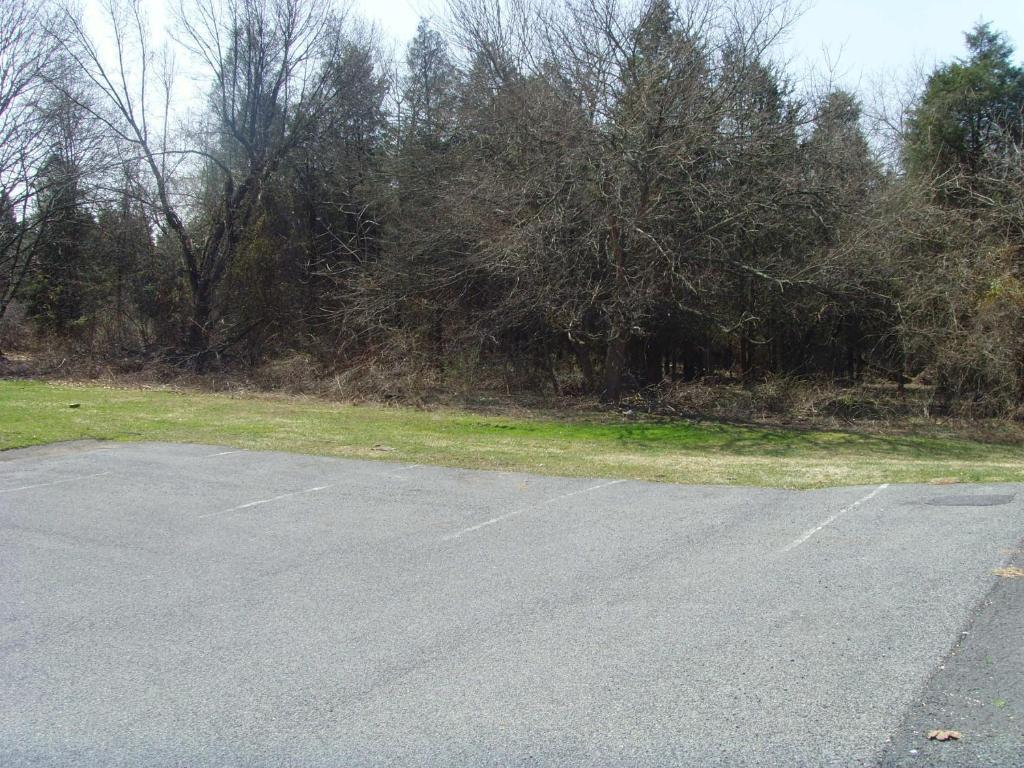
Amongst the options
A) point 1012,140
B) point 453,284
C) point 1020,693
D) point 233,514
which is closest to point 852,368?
point 1012,140

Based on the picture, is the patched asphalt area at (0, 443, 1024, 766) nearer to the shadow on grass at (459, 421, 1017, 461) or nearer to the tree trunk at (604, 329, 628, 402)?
the shadow on grass at (459, 421, 1017, 461)

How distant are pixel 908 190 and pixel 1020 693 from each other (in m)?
19.4

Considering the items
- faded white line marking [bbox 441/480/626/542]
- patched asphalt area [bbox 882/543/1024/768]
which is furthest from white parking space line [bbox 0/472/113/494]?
patched asphalt area [bbox 882/543/1024/768]

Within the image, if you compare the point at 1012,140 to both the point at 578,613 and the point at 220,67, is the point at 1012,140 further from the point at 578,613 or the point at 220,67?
the point at 220,67

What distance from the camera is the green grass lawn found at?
12875mm

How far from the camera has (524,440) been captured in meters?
16.7

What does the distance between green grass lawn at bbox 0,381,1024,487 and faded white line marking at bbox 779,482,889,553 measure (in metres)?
1.05

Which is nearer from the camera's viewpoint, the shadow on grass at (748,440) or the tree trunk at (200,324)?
the shadow on grass at (748,440)

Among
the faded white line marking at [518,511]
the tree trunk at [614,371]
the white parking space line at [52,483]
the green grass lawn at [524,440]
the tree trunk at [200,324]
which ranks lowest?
the white parking space line at [52,483]

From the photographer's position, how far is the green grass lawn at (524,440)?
12.9 meters

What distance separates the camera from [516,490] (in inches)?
427

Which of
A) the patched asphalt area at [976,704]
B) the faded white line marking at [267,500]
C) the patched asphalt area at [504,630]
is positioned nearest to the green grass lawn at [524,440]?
the faded white line marking at [267,500]

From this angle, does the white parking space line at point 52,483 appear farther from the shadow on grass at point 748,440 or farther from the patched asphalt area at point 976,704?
the patched asphalt area at point 976,704

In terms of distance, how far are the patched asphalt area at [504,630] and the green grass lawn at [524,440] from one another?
10.5 ft
